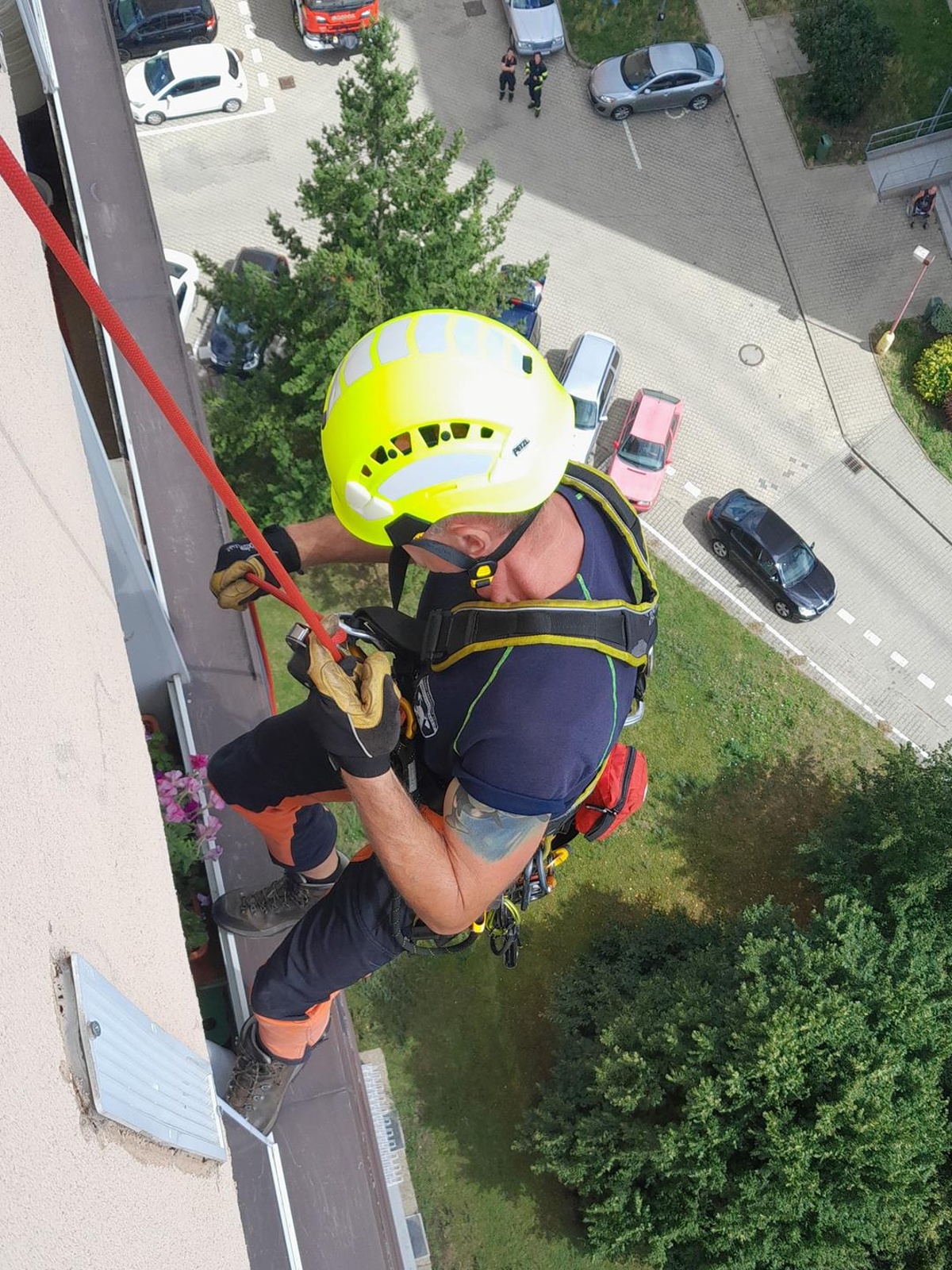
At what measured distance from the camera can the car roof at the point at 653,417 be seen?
16.7 m

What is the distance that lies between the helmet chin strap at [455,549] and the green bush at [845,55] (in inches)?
747

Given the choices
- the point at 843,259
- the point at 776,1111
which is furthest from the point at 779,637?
the point at 776,1111

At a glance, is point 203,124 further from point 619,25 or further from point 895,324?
point 895,324

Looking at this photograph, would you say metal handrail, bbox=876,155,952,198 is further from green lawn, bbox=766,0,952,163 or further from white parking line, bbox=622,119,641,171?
white parking line, bbox=622,119,641,171

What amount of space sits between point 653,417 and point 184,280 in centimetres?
773

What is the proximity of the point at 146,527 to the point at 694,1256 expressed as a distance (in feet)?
28.7

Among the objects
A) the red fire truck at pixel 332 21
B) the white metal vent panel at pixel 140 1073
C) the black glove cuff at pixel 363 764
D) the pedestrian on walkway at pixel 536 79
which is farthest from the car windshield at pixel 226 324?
the white metal vent panel at pixel 140 1073

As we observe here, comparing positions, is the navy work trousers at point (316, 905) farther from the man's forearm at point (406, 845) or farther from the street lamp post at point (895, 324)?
the street lamp post at point (895, 324)

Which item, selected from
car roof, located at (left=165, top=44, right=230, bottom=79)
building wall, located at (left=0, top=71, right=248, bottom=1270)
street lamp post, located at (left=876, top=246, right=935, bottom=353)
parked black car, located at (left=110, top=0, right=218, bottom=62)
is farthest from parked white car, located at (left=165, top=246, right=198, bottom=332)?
building wall, located at (left=0, top=71, right=248, bottom=1270)

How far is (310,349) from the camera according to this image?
1049 cm

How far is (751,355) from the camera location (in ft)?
59.8

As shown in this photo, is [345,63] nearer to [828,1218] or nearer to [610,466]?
[610,466]

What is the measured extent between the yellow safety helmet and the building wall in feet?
3.74

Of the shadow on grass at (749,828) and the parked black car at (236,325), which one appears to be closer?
the shadow on grass at (749,828)
